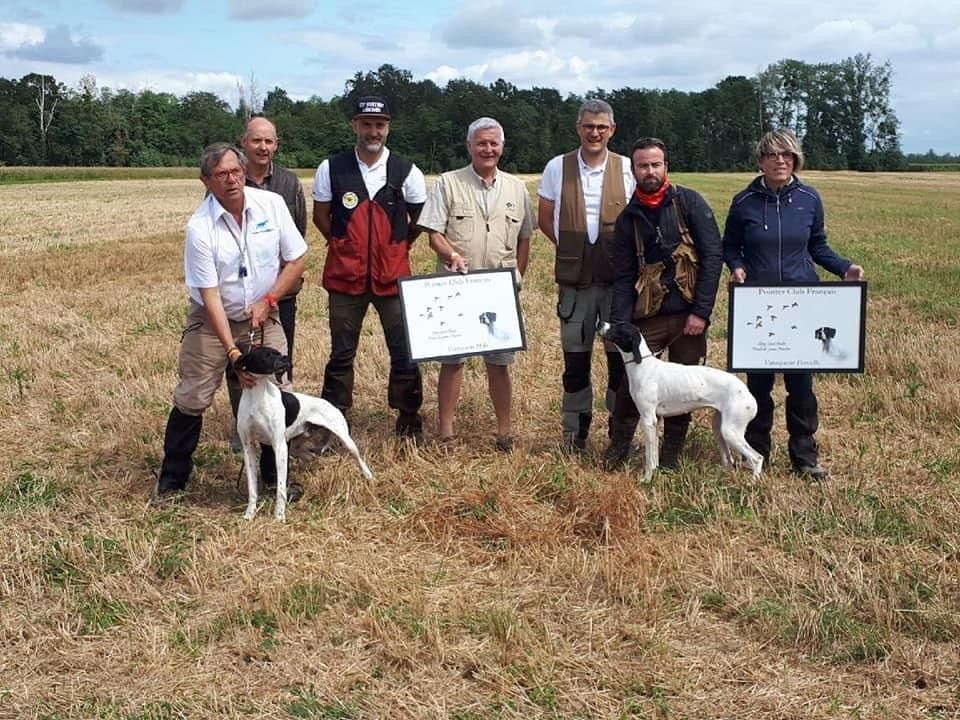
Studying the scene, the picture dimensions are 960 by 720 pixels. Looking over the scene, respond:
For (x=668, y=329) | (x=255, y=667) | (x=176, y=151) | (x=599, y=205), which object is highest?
(x=176, y=151)

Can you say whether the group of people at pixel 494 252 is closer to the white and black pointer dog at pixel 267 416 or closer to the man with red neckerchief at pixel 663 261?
the man with red neckerchief at pixel 663 261

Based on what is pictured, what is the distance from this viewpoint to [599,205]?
628 centimetres

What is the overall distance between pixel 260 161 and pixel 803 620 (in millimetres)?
4612

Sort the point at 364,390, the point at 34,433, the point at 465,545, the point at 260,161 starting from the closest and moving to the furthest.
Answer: the point at 465,545 → the point at 260,161 → the point at 34,433 → the point at 364,390

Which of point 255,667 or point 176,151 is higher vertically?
point 176,151

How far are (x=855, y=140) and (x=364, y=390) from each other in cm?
Answer: 10699

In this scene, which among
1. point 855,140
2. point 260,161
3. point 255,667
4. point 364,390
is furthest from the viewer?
point 855,140

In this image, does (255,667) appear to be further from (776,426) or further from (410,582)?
(776,426)

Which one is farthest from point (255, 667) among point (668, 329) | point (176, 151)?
point (176, 151)

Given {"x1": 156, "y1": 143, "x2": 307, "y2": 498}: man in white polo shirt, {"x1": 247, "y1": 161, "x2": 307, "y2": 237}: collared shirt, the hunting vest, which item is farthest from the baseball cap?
the hunting vest

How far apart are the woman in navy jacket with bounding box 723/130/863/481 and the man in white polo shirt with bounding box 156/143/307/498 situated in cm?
284

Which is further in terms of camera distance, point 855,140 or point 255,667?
point 855,140

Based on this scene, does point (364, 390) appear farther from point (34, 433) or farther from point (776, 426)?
point (776, 426)

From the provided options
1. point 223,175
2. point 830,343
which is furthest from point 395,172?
point 830,343
